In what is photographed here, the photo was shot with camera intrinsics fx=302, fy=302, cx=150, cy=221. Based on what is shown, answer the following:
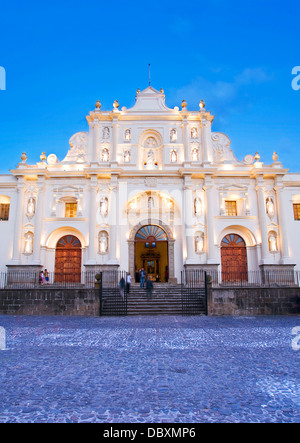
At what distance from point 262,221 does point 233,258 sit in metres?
3.38

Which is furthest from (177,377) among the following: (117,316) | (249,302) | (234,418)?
(249,302)

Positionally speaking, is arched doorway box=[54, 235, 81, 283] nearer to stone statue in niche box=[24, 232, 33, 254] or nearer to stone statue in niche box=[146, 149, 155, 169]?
stone statue in niche box=[24, 232, 33, 254]

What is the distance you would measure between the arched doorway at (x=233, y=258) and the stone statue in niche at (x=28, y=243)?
13763 mm

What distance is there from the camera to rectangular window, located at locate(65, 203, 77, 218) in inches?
902

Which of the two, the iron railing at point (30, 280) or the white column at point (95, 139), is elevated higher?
the white column at point (95, 139)

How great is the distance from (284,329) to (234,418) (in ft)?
25.6

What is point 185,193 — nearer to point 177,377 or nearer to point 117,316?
point 117,316

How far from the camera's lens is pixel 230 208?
23.3m

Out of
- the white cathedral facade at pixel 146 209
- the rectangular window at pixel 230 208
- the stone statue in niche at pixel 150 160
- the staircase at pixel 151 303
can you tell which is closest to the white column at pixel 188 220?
the white cathedral facade at pixel 146 209

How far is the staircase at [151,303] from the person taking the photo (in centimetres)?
1457

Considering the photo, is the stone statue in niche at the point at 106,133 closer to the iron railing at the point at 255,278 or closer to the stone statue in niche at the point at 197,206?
the stone statue in niche at the point at 197,206

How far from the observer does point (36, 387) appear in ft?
14.7

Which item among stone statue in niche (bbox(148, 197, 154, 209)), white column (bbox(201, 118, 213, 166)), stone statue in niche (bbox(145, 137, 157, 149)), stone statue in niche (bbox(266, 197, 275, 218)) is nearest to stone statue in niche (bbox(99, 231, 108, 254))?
stone statue in niche (bbox(148, 197, 154, 209))

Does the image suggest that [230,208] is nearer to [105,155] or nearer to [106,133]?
[105,155]
